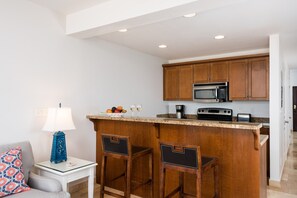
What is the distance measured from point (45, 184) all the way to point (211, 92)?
3.59 meters

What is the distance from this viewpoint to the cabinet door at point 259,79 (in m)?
4.14

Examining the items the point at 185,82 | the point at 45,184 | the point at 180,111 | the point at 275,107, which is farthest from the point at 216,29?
the point at 45,184

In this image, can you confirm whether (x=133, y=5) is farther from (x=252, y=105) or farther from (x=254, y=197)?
(x=252, y=105)

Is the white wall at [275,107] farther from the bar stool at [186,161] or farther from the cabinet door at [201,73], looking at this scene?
the bar stool at [186,161]

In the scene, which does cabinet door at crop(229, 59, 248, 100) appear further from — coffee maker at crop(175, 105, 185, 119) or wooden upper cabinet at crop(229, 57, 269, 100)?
coffee maker at crop(175, 105, 185, 119)

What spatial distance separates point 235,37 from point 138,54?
1.92 metres

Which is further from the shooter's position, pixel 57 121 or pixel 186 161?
pixel 57 121

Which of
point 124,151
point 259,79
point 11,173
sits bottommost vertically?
point 11,173

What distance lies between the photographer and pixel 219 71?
15.2ft

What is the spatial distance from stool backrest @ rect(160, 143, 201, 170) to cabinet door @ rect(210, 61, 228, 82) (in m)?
2.98

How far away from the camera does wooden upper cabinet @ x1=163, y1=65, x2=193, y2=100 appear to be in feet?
16.6

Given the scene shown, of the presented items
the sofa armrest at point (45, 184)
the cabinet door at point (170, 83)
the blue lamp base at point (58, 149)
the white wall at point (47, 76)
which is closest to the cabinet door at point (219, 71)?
the cabinet door at point (170, 83)

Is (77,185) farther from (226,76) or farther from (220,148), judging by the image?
(226,76)

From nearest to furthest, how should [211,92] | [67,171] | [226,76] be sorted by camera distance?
[67,171], [226,76], [211,92]
